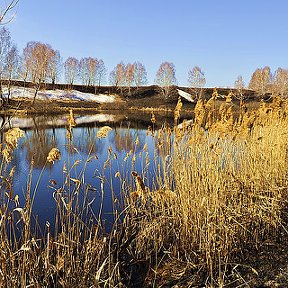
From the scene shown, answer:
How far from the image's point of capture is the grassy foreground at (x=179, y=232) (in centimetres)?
245

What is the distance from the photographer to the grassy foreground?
245 cm

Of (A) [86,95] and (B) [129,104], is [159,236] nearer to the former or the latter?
(B) [129,104]

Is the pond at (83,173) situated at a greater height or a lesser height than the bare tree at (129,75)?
lesser

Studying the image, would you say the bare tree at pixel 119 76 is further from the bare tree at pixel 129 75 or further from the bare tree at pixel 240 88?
the bare tree at pixel 240 88

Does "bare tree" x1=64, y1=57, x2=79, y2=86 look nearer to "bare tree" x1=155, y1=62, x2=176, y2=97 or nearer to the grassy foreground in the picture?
"bare tree" x1=155, y1=62, x2=176, y2=97

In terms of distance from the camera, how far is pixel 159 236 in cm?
335

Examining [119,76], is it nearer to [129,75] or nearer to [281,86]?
[129,75]

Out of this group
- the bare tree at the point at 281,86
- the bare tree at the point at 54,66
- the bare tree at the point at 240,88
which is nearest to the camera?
the bare tree at the point at 240,88

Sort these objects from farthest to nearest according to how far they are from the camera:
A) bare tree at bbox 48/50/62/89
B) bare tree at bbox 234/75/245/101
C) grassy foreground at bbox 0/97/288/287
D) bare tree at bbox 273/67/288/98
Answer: bare tree at bbox 48/50/62/89 < bare tree at bbox 273/67/288/98 < bare tree at bbox 234/75/245/101 < grassy foreground at bbox 0/97/288/287

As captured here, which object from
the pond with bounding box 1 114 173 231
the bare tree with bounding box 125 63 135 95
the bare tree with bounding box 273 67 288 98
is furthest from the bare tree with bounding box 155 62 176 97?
the pond with bounding box 1 114 173 231

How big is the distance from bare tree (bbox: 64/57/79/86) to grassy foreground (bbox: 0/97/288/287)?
2153 inches

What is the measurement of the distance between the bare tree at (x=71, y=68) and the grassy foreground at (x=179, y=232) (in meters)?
54.7

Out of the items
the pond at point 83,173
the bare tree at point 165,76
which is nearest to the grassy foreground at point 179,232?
the pond at point 83,173

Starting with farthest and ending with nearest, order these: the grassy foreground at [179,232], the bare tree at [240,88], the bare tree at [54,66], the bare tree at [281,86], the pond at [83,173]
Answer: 1. the bare tree at [54,66]
2. the bare tree at [281,86]
3. the bare tree at [240,88]
4. the pond at [83,173]
5. the grassy foreground at [179,232]
